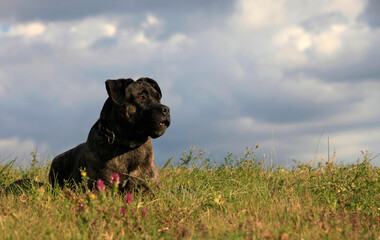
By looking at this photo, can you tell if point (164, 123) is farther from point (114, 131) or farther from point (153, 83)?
point (153, 83)

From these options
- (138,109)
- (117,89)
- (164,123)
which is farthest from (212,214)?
(117,89)

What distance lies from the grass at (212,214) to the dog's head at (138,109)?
109 centimetres

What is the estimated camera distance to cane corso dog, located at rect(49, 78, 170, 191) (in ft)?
22.5

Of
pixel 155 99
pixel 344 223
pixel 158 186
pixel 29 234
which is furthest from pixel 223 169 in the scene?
pixel 29 234

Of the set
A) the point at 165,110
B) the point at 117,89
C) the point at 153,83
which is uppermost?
the point at 153,83

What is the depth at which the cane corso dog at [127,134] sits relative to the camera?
6.85m

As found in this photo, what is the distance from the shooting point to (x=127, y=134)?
22.8ft

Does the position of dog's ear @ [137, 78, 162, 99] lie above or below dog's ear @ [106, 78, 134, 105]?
above

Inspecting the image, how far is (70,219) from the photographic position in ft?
17.9

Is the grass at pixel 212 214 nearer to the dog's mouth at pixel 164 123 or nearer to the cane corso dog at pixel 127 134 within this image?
the cane corso dog at pixel 127 134

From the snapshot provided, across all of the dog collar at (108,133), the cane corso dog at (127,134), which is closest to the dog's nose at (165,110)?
the cane corso dog at (127,134)

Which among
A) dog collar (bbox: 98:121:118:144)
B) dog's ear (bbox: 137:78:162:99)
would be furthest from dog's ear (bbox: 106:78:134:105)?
dog collar (bbox: 98:121:118:144)

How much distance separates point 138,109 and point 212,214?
222cm

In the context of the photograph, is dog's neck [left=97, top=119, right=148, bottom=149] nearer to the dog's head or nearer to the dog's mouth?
the dog's head
